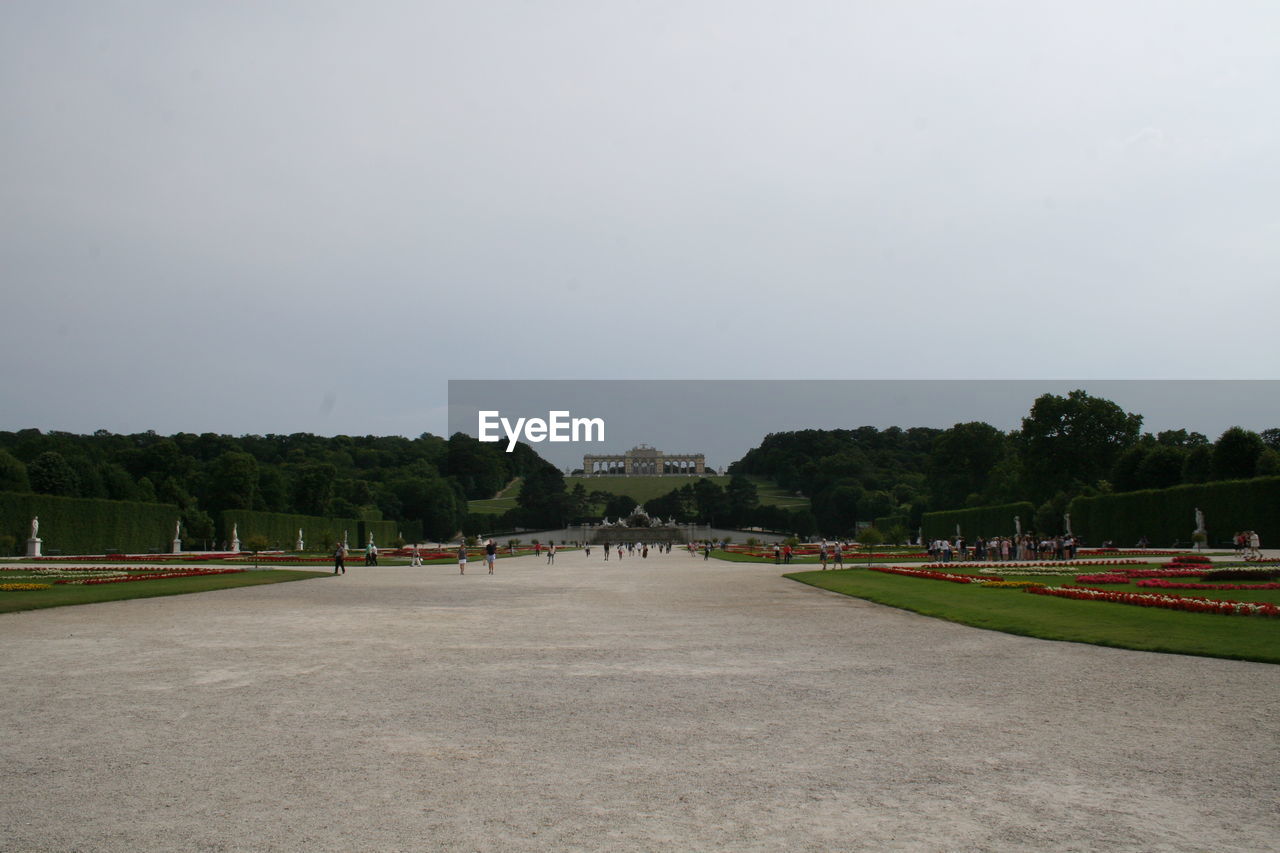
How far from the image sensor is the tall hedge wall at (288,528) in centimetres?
5769

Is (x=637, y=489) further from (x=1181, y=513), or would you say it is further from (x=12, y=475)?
(x=1181, y=513)

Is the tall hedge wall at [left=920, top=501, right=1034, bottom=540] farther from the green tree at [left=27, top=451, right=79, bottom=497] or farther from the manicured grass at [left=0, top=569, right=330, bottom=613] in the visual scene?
the green tree at [left=27, top=451, right=79, bottom=497]

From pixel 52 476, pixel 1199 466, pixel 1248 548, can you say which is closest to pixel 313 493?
pixel 52 476

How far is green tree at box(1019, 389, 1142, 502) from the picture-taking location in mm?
66875

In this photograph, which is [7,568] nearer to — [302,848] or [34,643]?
[34,643]

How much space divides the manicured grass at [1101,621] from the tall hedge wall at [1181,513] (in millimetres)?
24329

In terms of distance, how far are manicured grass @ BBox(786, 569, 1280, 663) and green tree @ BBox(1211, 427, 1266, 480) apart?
34643 millimetres

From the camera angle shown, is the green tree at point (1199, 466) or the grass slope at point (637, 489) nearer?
the green tree at point (1199, 466)

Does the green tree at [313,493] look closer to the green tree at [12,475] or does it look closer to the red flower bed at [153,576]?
the green tree at [12,475]

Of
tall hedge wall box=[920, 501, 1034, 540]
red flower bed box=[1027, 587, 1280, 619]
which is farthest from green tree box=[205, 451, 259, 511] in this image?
red flower bed box=[1027, 587, 1280, 619]

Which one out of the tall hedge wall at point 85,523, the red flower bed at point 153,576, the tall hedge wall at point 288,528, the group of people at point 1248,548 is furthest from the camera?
the tall hedge wall at point 288,528

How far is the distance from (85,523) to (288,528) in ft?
66.6

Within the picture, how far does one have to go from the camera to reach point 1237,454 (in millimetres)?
47688

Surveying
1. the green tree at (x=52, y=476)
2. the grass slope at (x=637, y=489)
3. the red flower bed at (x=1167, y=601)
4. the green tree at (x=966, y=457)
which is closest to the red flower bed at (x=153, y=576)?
the red flower bed at (x=1167, y=601)
